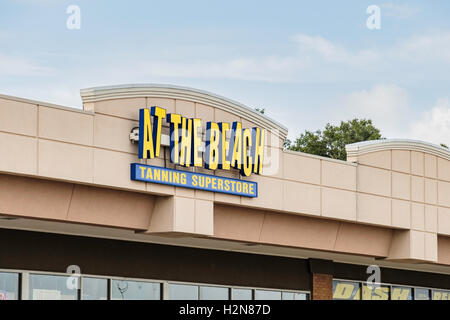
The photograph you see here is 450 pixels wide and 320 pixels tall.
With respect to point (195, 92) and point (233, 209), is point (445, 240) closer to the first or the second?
point (233, 209)

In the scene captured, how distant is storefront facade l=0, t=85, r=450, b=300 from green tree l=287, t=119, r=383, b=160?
4411 cm

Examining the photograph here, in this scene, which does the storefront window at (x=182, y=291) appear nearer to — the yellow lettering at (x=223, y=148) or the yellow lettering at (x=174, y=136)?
the yellow lettering at (x=223, y=148)

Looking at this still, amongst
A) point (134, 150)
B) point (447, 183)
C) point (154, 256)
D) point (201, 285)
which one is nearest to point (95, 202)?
point (134, 150)

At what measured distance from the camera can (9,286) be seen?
2220 centimetres

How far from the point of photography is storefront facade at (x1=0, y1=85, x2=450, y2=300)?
69.1ft

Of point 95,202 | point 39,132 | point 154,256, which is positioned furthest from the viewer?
point 154,256

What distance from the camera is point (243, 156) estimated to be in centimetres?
2438

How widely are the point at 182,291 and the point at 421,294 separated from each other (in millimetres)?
12408

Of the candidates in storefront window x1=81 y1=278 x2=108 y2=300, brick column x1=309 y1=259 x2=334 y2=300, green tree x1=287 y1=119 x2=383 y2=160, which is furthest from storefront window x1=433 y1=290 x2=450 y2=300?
green tree x1=287 y1=119 x2=383 y2=160

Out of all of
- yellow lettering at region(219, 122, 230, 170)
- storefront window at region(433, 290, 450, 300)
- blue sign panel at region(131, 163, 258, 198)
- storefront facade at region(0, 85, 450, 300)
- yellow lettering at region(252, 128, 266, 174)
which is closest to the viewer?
storefront facade at region(0, 85, 450, 300)

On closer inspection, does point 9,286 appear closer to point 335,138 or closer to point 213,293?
point 213,293

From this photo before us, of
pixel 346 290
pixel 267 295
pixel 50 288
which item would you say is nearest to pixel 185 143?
pixel 50 288

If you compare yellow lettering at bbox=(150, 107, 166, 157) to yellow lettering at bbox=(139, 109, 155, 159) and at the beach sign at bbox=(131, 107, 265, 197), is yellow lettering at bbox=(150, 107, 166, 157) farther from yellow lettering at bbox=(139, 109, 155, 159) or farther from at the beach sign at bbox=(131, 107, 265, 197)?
yellow lettering at bbox=(139, 109, 155, 159)

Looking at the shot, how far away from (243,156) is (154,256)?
4149 millimetres
